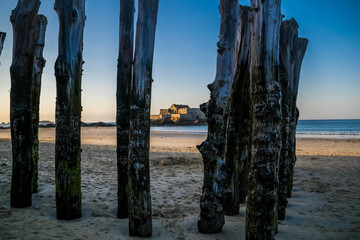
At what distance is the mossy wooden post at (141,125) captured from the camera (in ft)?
12.5

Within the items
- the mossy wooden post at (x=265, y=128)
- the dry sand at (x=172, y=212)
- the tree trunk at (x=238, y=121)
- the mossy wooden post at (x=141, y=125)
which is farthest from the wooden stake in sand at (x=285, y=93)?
the mossy wooden post at (x=141, y=125)

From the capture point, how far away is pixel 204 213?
402 cm

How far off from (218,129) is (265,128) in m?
1.10

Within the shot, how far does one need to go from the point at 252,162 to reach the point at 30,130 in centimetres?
407

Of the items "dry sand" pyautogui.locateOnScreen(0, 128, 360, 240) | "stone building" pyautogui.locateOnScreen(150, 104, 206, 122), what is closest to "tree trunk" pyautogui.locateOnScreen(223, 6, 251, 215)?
"dry sand" pyautogui.locateOnScreen(0, 128, 360, 240)

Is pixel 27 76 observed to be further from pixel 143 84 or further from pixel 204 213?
pixel 204 213

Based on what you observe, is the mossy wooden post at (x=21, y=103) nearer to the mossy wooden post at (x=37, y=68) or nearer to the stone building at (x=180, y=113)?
the mossy wooden post at (x=37, y=68)

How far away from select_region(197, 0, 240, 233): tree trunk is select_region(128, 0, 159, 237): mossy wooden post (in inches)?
36.8

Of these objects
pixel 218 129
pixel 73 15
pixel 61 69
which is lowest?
pixel 218 129

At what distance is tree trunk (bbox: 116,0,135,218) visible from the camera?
15.0 ft

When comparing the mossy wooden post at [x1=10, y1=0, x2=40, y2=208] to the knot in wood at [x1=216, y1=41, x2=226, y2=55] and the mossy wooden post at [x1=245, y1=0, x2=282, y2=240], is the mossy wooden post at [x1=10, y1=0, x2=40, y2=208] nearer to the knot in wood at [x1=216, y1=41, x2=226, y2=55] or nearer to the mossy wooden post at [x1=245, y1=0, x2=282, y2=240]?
the knot in wood at [x1=216, y1=41, x2=226, y2=55]

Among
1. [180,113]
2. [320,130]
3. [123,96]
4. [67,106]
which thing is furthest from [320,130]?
[67,106]

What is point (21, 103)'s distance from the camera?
4590 millimetres

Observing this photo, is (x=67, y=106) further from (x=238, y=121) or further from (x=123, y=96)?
(x=238, y=121)
